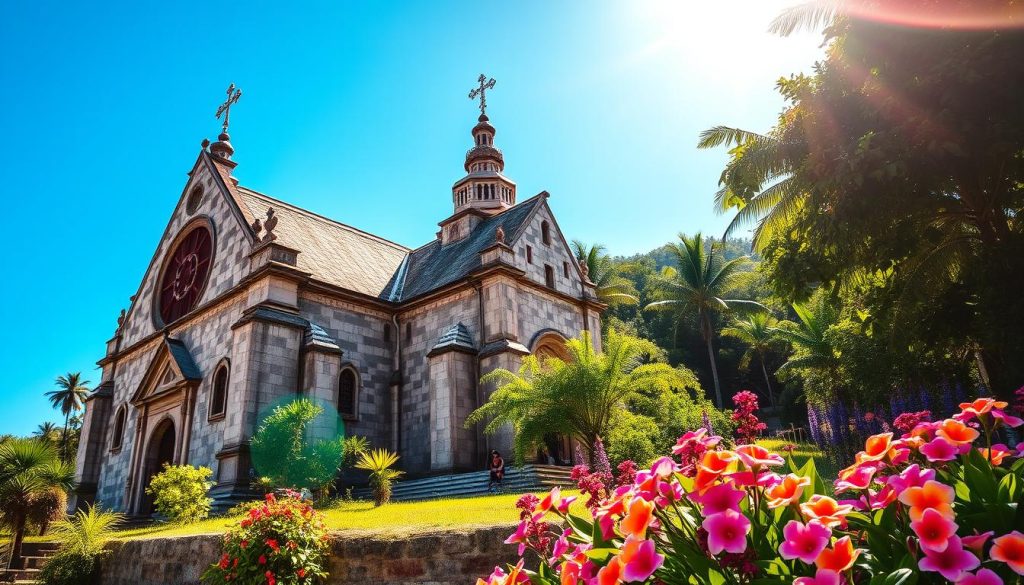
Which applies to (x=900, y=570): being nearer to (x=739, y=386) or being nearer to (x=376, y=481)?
(x=376, y=481)

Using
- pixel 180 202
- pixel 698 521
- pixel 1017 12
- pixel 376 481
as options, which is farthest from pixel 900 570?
pixel 180 202

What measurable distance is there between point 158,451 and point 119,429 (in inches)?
169

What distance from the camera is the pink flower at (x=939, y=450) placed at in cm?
284

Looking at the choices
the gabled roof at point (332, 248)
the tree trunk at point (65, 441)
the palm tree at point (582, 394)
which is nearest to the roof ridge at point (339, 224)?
the gabled roof at point (332, 248)

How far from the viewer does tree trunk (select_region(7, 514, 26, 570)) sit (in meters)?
17.0

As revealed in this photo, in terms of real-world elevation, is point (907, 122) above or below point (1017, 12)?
below

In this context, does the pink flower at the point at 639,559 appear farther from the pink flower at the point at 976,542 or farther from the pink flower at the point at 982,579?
the pink flower at the point at 976,542

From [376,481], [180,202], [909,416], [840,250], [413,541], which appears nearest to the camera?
[909,416]

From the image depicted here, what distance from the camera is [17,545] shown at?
17172mm

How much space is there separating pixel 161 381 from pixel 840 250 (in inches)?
935

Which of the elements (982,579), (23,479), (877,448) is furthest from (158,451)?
(982,579)

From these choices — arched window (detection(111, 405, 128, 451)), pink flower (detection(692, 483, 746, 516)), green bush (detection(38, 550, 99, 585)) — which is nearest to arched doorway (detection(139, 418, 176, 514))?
arched window (detection(111, 405, 128, 451))

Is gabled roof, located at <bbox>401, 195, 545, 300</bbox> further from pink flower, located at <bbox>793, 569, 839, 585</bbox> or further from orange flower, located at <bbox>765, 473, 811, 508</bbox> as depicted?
pink flower, located at <bbox>793, 569, 839, 585</bbox>

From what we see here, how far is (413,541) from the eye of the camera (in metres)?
7.59
